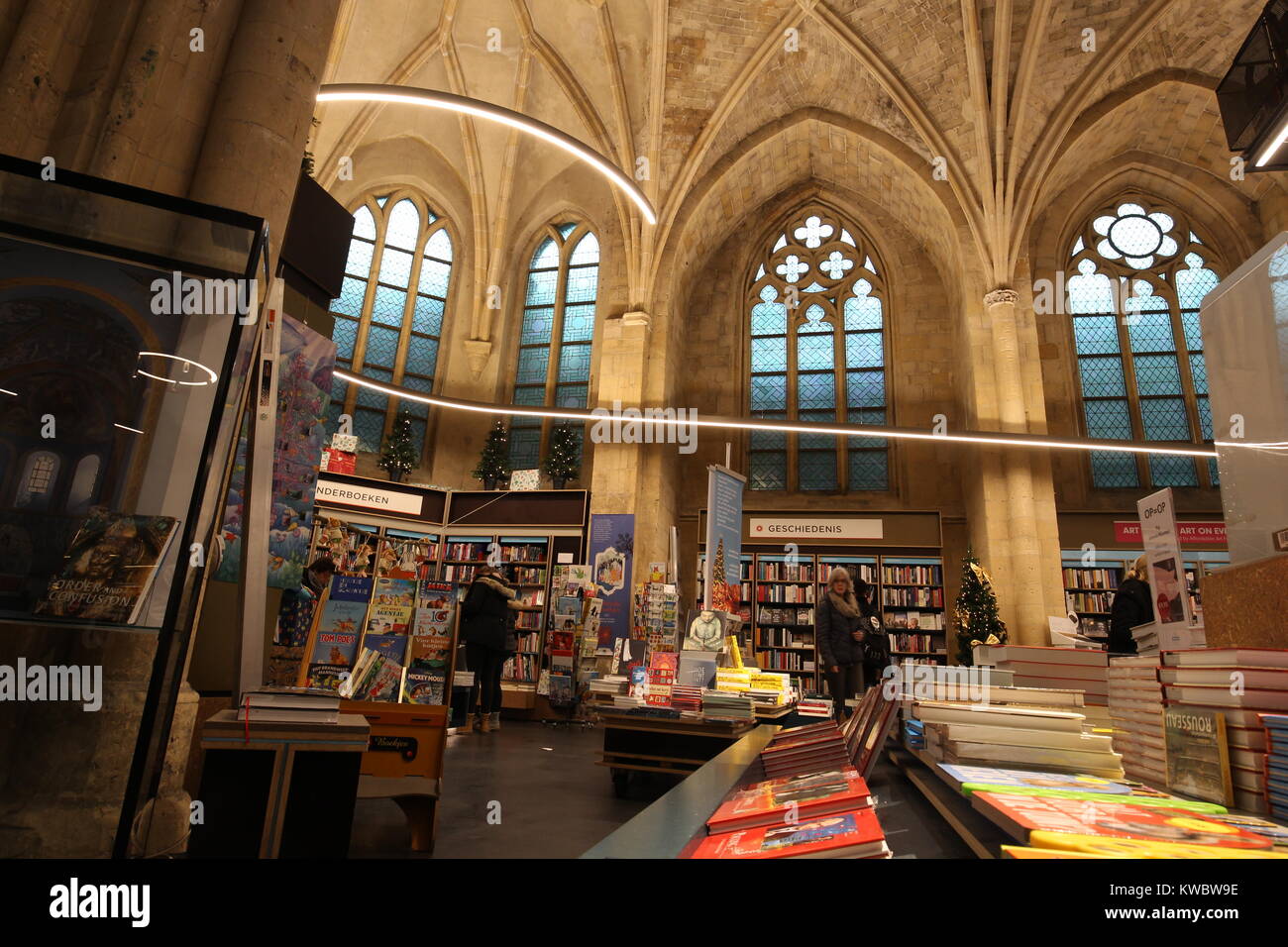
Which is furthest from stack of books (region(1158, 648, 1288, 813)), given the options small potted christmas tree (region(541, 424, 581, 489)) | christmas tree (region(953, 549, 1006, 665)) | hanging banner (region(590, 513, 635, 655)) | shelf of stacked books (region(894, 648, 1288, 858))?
small potted christmas tree (region(541, 424, 581, 489))

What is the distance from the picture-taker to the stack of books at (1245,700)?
1.00 meters

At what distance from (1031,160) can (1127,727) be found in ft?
42.9

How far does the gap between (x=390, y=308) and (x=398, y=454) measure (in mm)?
3605

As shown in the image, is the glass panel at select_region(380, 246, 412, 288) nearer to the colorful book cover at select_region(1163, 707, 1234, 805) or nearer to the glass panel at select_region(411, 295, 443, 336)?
the glass panel at select_region(411, 295, 443, 336)

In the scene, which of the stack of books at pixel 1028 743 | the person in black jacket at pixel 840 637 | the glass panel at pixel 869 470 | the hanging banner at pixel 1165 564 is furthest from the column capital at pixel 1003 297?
the stack of books at pixel 1028 743

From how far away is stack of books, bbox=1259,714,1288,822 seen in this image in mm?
934

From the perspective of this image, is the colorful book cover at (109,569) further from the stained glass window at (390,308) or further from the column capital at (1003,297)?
the column capital at (1003,297)

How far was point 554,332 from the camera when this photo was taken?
46.6 feet

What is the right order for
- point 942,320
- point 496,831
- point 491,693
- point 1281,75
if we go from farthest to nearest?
point 942,320, point 491,693, point 1281,75, point 496,831

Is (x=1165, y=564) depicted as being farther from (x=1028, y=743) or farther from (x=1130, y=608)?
(x=1130, y=608)

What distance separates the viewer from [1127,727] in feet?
4.69

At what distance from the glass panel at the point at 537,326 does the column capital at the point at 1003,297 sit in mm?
8094
